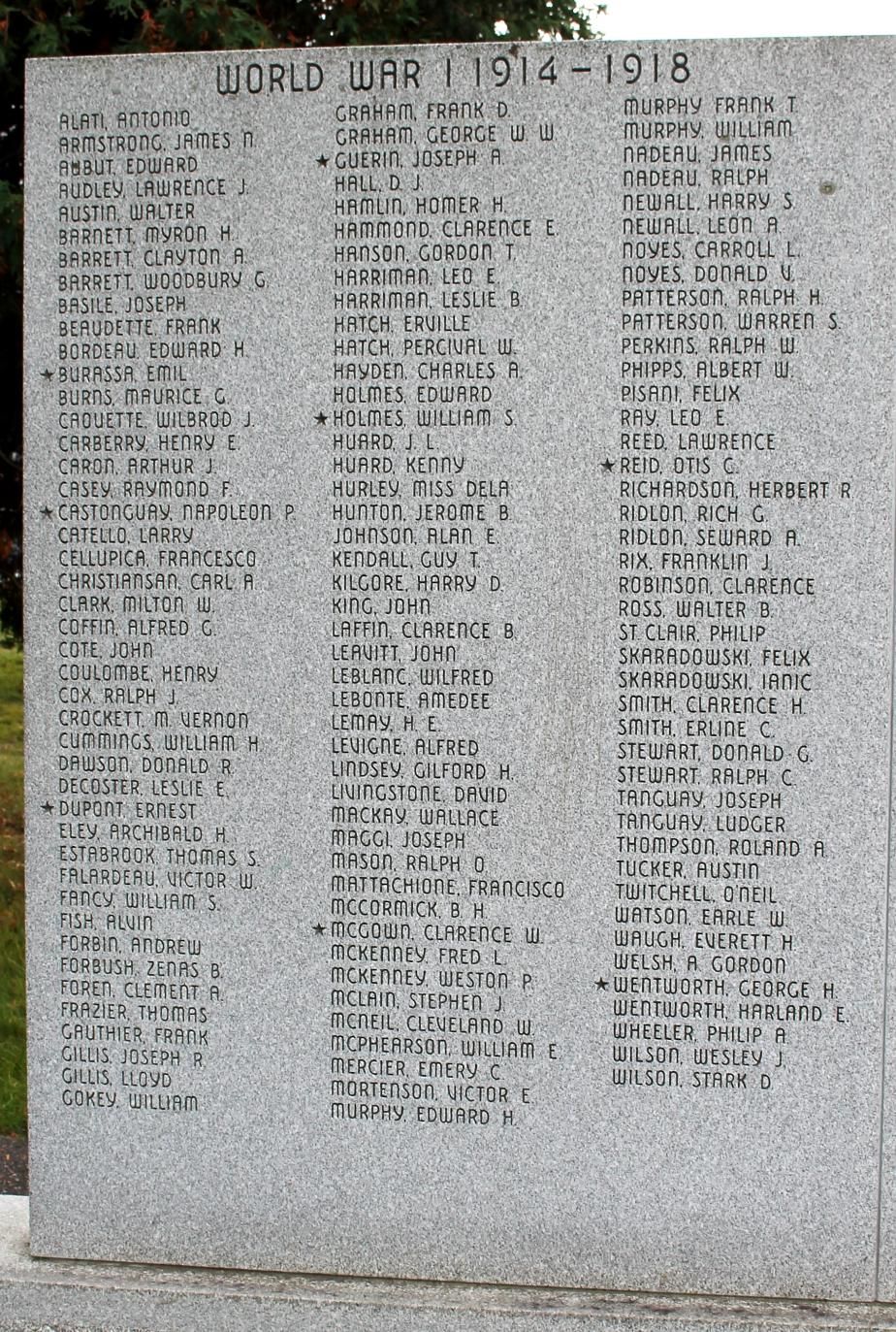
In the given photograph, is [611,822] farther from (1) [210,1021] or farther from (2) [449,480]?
(1) [210,1021]

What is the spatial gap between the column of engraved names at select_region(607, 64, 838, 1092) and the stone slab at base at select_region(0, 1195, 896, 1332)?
60 centimetres

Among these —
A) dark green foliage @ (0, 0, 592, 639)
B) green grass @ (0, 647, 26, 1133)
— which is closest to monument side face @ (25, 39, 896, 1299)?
green grass @ (0, 647, 26, 1133)

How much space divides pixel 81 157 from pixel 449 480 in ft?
4.46

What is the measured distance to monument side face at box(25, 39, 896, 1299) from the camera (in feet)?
11.2

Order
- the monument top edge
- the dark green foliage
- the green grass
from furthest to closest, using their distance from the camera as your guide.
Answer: the dark green foliage, the green grass, the monument top edge

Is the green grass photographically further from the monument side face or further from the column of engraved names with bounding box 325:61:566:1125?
the column of engraved names with bounding box 325:61:566:1125

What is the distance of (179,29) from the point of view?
5.75 metres

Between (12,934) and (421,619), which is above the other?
(421,619)

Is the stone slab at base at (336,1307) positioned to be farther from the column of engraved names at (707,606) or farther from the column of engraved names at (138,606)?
the column of engraved names at (707,606)

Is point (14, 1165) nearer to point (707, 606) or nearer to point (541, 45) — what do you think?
point (707, 606)

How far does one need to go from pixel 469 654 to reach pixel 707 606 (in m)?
0.65

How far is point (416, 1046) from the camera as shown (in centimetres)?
362

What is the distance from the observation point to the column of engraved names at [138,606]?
140 inches

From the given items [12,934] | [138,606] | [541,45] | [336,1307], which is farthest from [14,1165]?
[541,45]
